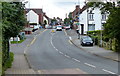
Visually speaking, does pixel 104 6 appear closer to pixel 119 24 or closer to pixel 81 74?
pixel 119 24

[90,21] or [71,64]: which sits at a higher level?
[90,21]

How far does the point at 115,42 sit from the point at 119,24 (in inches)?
200

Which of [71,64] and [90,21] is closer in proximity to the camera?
[71,64]

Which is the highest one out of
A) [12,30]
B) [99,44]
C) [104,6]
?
[104,6]

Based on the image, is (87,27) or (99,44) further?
(87,27)

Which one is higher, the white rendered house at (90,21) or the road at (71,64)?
the white rendered house at (90,21)

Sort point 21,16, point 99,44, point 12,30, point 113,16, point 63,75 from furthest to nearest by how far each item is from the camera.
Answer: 1. point 99,44
2. point 113,16
3. point 21,16
4. point 12,30
5. point 63,75

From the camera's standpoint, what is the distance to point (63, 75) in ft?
50.3

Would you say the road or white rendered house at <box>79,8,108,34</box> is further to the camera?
white rendered house at <box>79,8,108,34</box>

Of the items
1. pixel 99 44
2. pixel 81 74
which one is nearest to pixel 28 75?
pixel 81 74

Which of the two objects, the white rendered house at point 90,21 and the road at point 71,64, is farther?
the white rendered house at point 90,21

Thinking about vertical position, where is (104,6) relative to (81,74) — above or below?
above

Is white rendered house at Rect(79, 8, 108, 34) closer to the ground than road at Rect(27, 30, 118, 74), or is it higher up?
higher up

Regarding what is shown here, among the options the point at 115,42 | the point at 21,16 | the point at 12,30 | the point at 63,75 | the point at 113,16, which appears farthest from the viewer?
the point at 115,42
